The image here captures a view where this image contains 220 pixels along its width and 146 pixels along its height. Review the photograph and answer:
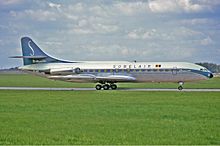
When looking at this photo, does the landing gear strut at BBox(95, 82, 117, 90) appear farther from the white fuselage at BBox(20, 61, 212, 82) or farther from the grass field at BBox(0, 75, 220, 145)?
the grass field at BBox(0, 75, 220, 145)

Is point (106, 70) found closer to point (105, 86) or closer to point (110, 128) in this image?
point (105, 86)

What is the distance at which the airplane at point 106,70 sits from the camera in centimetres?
5162

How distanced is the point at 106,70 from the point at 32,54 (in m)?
9.67

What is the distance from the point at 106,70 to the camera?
53812mm

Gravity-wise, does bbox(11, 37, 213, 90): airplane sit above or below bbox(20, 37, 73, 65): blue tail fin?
below

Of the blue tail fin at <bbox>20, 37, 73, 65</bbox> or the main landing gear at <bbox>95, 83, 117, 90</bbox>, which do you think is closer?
the main landing gear at <bbox>95, 83, 117, 90</bbox>

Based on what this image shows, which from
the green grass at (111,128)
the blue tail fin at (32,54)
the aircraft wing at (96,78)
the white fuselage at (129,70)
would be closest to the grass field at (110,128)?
the green grass at (111,128)

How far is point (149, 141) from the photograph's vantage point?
42.0 ft

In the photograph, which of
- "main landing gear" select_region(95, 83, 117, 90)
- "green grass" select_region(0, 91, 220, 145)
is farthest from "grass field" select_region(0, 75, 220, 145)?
"main landing gear" select_region(95, 83, 117, 90)

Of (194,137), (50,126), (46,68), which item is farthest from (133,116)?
(46,68)

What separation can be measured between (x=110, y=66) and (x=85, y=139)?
40904 millimetres

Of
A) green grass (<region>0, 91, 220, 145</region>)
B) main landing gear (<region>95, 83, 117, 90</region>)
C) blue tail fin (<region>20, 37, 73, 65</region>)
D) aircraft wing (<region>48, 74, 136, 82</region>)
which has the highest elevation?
blue tail fin (<region>20, 37, 73, 65</region>)

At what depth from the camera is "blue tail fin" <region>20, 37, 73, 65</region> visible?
56166 mm

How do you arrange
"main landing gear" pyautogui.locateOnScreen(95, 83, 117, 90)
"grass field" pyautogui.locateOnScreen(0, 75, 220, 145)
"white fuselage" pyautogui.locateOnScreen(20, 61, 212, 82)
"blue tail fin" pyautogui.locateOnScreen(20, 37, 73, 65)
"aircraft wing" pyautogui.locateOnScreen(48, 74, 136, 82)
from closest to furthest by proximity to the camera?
"grass field" pyautogui.locateOnScreen(0, 75, 220, 145) → "white fuselage" pyautogui.locateOnScreen(20, 61, 212, 82) → "aircraft wing" pyautogui.locateOnScreen(48, 74, 136, 82) → "main landing gear" pyautogui.locateOnScreen(95, 83, 117, 90) → "blue tail fin" pyautogui.locateOnScreen(20, 37, 73, 65)
